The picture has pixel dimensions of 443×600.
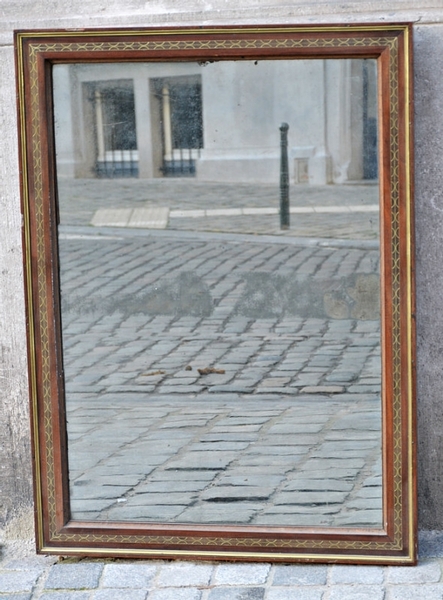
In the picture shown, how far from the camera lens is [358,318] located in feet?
12.5

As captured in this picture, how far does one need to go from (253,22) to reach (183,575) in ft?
6.84

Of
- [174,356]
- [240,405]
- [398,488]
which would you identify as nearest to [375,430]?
[398,488]

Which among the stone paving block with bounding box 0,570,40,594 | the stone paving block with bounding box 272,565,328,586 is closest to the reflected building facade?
the stone paving block with bounding box 272,565,328,586

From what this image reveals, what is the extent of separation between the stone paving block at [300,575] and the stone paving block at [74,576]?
0.68m

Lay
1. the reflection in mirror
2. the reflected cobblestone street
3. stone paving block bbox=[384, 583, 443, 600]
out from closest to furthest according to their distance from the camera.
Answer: stone paving block bbox=[384, 583, 443, 600] < the reflection in mirror < the reflected cobblestone street

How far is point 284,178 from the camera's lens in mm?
3729

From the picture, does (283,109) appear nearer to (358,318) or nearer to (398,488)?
(358,318)

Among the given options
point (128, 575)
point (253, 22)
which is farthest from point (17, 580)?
point (253, 22)

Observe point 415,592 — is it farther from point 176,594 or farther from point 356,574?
point 176,594

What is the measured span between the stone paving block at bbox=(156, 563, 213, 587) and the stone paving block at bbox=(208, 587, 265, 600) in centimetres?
9

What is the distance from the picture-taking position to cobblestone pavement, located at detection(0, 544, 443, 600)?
364 centimetres

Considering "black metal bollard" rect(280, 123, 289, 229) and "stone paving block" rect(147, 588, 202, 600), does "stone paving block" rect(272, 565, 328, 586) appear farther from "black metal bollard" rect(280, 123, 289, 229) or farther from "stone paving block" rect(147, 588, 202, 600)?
"black metal bollard" rect(280, 123, 289, 229)

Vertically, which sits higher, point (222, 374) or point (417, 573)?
point (222, 374)

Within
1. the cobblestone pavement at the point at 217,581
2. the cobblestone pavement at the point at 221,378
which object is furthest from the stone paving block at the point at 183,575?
the cobblestone pavement at the point at 221,378
